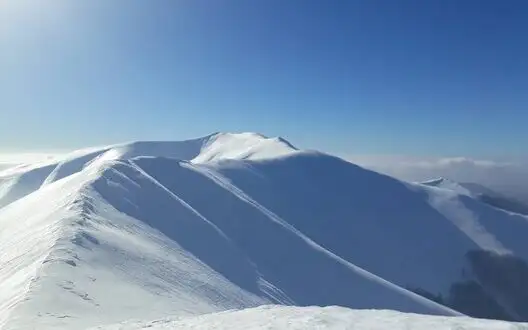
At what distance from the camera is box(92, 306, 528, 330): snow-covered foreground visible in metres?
13.2

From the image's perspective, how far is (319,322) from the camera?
14094 millimetres

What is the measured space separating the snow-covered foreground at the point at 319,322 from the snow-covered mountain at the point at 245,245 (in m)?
3.55

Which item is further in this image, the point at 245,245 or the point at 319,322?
the point at 245,245

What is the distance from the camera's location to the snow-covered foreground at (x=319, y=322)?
13.2 meters

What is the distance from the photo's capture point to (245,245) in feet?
163

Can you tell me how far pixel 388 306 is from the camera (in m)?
44.5

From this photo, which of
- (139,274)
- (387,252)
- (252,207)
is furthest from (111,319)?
(387,252)

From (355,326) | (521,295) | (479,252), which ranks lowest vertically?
(521,295)

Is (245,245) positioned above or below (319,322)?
below

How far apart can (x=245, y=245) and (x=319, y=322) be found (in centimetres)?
3599

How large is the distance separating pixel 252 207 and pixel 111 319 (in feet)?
141

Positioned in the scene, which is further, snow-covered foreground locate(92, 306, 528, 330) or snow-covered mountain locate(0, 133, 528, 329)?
snow-covered mountain locate(0, 133, 528, 329)

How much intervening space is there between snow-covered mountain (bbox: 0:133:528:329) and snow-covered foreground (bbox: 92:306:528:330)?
140 inches

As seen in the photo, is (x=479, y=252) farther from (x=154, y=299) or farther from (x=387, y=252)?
(x=154, y=299)
